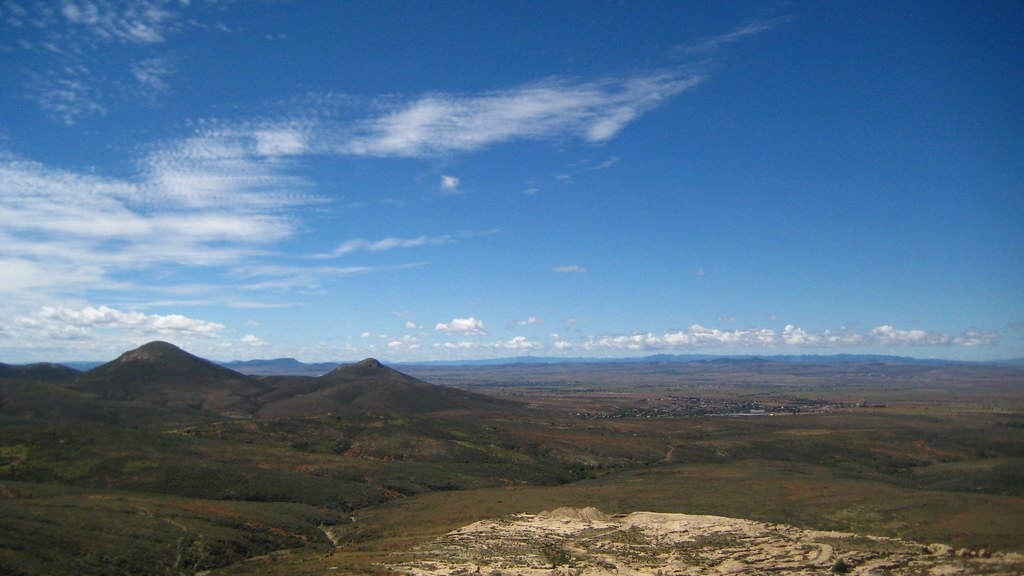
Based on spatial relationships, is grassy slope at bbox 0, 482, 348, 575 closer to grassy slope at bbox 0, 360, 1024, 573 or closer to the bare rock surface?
grassy slope at bbox 0, 360, 1024, 573

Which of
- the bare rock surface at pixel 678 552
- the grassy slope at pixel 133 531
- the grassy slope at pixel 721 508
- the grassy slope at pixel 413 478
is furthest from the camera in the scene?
the grassy slope at pixel 413 478

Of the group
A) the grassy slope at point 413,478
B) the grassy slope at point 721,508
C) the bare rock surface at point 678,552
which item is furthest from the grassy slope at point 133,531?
→ the bare rock surface at point 678,552

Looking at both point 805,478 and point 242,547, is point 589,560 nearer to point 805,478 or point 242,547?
point 242,547

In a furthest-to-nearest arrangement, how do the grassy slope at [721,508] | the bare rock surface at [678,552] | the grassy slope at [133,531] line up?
the grassy slope at [721,508] < the grassy slope at [133,531] < the bare rock surface at [678,552]

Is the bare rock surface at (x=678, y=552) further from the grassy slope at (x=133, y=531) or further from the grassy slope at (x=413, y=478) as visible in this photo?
the grassy slope at (x=133, y=531)

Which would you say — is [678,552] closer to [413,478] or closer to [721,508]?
[721,508]

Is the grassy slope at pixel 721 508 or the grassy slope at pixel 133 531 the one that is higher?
the grassy slope at pixel 133 531

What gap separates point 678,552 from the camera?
46.6 meters

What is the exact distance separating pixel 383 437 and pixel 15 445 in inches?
2260

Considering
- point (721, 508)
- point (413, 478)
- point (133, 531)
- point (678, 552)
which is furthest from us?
point (413, 478)

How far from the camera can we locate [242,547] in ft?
167

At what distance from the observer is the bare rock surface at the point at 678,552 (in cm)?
4116

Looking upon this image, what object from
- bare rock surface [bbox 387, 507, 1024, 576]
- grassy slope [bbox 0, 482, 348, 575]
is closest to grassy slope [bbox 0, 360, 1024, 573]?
grassy slope [bbox 0, 482, 348, 575]

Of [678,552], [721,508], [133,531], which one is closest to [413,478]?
[721,508]
